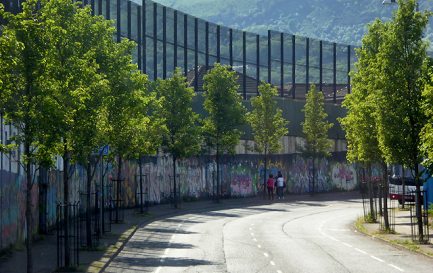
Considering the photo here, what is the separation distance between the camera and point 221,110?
70.9m

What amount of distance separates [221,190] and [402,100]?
3946cm

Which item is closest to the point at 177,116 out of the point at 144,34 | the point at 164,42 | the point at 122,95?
the point at 144,34

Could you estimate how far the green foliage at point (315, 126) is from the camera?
85438 mm

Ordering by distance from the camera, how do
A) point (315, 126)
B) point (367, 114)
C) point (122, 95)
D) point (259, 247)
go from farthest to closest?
1. point (315, 126)
2. point (367, 114)
3. point (122, 95)
4. point (259, 247)

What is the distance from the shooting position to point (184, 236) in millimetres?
41938

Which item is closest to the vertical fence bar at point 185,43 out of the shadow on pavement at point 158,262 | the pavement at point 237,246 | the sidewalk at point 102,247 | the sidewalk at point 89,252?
the sidewalk at point 102,247

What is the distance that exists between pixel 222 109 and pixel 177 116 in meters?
7.97

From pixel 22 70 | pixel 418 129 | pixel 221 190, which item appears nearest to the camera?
pixel 22 70

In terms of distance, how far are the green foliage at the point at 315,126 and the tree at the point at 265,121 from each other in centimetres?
624

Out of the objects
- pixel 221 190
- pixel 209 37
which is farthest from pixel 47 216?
pixel 209 37

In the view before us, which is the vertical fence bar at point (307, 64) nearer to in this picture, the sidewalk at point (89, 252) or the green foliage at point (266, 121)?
the green foliage at point (266, 121)

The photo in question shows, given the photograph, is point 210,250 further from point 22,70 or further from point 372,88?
point 22,70

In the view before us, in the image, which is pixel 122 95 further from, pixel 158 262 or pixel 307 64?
pixel 307 64

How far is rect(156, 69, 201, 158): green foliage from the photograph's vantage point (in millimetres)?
63531
